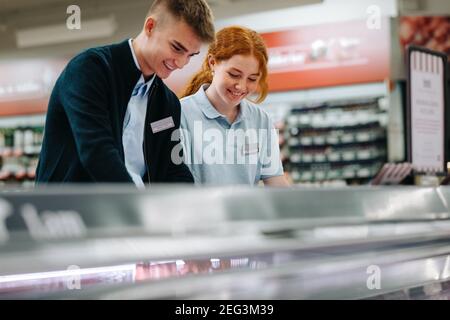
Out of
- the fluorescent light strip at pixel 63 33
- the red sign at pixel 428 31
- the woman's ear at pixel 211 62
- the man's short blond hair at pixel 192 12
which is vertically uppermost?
the red sign at pixel 428 31

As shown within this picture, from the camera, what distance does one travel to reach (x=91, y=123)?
3.55 feet

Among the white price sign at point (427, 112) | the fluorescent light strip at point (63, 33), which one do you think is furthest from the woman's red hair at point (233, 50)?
the white price sign at point (427, 112)

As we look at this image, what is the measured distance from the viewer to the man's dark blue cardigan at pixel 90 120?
1075 mm

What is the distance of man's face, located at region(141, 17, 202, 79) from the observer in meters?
1.23

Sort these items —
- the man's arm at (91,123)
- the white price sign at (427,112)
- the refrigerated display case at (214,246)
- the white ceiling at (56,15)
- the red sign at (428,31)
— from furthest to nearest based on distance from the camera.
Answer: the red sign at (428,31) < the white price sign at (427,112) < the white ceiling at (56,15) < the man's arm at (91,123) < the refrigerated display case at (214,246)

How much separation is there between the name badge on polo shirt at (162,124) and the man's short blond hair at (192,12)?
0.21 meters

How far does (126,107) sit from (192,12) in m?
0.26

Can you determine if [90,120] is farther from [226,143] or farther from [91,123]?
[226,143]

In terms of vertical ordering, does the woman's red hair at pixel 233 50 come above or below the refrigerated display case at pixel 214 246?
above

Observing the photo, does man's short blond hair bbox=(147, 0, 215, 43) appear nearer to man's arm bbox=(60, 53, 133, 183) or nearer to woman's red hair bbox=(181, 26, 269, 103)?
woman's red hair bbox=(181, 26, 269, 103)

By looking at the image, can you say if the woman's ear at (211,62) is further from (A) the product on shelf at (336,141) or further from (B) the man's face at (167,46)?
(A) the product on shelf at (336,141)

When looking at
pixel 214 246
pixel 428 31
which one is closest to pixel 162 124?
pixel 214 246

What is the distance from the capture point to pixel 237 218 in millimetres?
968

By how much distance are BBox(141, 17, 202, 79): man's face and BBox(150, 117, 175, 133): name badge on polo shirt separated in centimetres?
11
